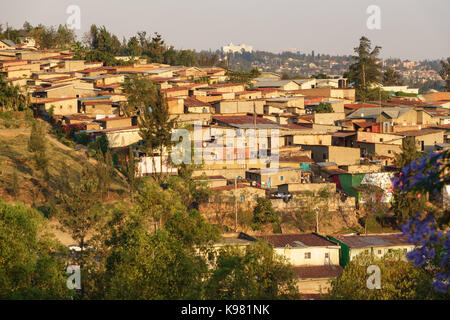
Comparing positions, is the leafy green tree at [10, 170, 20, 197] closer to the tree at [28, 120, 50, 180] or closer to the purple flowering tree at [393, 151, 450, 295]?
the tree at [28, 120, 50, 180]

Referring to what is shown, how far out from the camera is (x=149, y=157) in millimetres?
21219

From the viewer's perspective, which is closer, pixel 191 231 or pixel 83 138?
pixel 191 231

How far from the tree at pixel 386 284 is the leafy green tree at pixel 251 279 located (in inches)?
30.2

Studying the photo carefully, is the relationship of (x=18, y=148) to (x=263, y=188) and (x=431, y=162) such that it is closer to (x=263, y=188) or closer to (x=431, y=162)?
(x=263, y=188)

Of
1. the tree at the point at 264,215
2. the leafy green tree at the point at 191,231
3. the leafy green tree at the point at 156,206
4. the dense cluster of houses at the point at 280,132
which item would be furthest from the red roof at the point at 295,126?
the leafy green tree at the point at 191,231

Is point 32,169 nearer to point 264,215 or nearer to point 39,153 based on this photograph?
point 39,153

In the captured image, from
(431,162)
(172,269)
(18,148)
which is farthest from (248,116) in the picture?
(431,162)

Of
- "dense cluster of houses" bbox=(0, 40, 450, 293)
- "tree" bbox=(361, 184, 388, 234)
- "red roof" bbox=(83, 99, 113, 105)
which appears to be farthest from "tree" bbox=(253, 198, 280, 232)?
"red roof" bbox=(83, 99, 113, 105)

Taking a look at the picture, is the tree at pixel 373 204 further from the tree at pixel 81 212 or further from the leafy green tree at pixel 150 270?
the leafy green tree at pixel 150 270

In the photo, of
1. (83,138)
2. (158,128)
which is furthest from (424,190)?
(83,138)

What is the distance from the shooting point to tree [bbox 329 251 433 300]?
30.7 feet

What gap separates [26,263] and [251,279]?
3605mm

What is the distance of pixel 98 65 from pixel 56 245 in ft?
96.8

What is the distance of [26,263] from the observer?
9.99m
